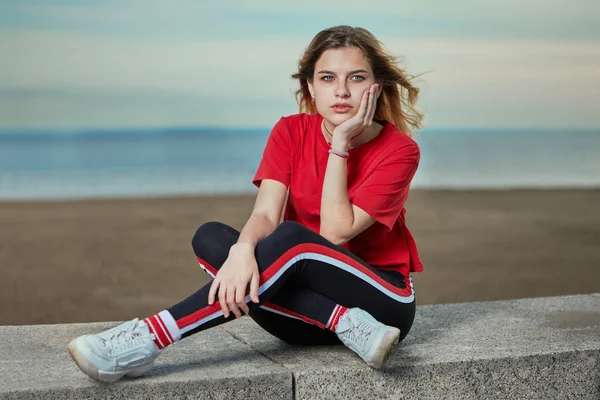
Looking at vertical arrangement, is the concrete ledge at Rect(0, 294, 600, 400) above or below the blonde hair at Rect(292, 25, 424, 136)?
below

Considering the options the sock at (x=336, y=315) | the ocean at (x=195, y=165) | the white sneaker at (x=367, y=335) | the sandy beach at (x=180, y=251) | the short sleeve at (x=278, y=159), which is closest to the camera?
the white sneaker at (x=367, y=335)

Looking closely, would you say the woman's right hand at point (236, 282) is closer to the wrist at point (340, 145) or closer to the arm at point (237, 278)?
the arm at point (237, 278)

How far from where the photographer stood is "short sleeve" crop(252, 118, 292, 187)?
8.34 ft

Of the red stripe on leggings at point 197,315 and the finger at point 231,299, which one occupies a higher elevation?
the finger at point 231,299

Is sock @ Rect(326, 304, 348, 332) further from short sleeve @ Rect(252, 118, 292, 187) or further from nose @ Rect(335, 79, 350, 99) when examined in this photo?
nose @ Rect(335, 79, 350, 99)

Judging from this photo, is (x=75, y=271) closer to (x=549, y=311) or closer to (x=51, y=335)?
(x=51, y=335)

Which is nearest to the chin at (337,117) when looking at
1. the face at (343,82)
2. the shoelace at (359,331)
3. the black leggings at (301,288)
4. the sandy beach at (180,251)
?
the face at (343,82)

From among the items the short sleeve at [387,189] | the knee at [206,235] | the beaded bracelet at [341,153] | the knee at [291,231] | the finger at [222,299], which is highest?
the beaded bracelet at [341,153]

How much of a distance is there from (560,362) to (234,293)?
1.06 metres

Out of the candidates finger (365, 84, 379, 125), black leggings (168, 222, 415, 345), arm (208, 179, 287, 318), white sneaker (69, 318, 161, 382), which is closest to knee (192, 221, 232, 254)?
black leggings (168, 222, 415, 345)

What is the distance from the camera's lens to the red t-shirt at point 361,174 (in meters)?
2.40

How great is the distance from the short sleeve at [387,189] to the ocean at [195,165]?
21.2 feet

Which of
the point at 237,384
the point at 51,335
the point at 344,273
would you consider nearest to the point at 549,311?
the point at 344,273

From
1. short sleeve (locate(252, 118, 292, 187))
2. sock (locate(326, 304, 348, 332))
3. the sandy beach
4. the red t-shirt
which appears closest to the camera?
sock (locate(326, 304, 348, 332))
